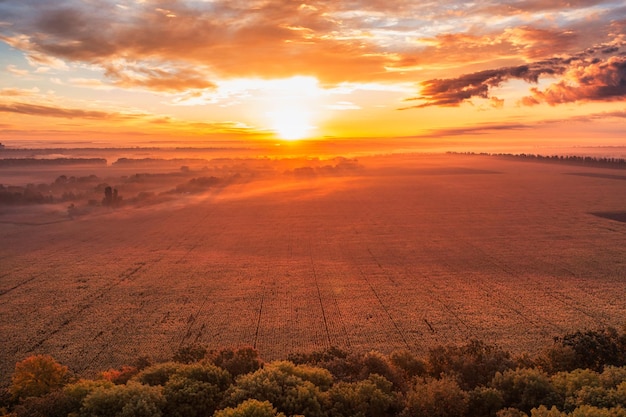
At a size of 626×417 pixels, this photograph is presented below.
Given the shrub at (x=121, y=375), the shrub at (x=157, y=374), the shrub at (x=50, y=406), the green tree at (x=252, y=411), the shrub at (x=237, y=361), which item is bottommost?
the shrub at (x=121, y=375)

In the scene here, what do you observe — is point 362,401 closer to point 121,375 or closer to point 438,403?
point 438,403

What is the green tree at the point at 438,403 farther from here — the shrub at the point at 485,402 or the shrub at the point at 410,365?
the shrub at the point at 410,365

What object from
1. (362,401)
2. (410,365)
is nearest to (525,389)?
(410,365)

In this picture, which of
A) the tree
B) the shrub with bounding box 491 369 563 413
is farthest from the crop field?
the shrub with bounding box 491 369 563 413

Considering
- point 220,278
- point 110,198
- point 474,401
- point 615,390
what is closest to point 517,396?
point 474,401

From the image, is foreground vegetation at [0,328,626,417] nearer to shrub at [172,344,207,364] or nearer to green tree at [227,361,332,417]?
green tree at [227,361,332,417]

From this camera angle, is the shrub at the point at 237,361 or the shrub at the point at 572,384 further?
the shrub at the point at 237,361

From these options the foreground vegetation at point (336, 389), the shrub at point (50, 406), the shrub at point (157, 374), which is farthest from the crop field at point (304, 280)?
the shrub at point (50, 406)
